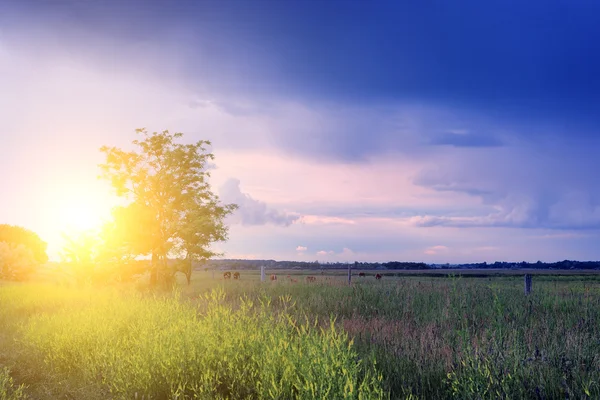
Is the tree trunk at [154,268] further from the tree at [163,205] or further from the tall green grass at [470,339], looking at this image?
the tall green grass at [470,339]

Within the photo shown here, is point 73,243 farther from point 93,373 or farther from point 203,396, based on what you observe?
point 203,396

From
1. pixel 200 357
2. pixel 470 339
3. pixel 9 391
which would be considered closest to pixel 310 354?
pixel 200 357

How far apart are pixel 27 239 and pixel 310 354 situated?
163ft

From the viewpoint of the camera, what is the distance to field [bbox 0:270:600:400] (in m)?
5.37

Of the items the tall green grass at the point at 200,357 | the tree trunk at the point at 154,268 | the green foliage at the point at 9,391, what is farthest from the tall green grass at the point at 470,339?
the tree trunk at the point at 154,268

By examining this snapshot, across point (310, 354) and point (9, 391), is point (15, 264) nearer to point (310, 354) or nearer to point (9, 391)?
point (9, 391)

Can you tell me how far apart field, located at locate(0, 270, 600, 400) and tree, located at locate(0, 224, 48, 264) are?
3800 cm

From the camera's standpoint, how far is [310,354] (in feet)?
17.5

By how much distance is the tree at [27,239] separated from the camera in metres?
45.8

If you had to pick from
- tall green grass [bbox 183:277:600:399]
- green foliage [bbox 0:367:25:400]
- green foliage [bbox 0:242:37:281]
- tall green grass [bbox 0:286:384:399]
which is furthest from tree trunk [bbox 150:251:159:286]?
green foliage [bbox 0:367:25:400]

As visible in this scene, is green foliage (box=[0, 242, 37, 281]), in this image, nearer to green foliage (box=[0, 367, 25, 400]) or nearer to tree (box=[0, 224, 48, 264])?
tree (box=[0, 224, 48, 264])

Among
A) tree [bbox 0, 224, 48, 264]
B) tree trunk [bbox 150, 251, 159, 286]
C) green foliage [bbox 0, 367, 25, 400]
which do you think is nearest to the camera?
green foliage [bbox 0, 367, 25, 400]

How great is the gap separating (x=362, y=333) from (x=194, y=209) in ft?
74.2

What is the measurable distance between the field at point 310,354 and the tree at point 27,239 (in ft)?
125
